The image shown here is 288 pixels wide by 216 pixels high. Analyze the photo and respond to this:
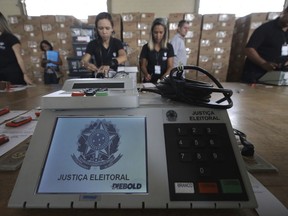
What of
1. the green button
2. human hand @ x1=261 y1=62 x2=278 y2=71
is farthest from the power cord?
human hand @ x1=261 y1=62 x2=278 y2=71

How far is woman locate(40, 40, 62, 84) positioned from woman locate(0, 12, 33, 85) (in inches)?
58.4

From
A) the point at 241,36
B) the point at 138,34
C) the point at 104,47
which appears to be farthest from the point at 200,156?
the point at 241,36

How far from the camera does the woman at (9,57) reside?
1.51 m

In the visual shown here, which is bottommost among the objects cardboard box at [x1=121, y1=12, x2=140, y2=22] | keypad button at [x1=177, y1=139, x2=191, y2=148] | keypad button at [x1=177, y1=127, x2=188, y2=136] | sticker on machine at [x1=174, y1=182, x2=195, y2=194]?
sticker on machine at [x1=174, y1=182, x2=195, y2=194]

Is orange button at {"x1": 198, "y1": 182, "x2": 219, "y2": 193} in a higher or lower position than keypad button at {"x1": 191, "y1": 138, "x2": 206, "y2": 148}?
lower

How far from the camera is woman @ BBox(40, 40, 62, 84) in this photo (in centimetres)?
301

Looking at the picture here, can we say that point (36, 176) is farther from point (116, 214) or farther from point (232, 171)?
point (232, 171)

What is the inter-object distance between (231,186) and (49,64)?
3.38m

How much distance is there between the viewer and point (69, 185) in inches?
10.0

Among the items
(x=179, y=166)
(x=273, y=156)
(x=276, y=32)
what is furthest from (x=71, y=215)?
(x=276, y=32)

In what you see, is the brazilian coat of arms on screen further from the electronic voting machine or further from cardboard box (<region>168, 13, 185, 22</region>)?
cardboard box (<region>168, 13, 185, 22</region>)

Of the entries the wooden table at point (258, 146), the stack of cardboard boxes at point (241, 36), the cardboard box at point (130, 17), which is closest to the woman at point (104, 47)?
the wooden table at point (258, 146)

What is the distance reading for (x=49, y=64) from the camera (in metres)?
3.01

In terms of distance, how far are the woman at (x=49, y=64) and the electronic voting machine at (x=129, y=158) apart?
123 inches
